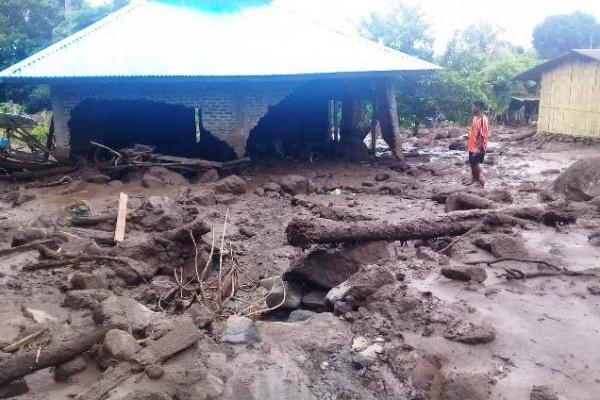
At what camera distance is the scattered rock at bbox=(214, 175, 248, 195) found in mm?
11305

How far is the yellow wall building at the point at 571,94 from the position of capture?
17.7 metres

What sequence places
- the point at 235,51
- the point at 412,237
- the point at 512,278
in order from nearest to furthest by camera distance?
the point at 512,278 → the point at 412,237 → the point at 235,51

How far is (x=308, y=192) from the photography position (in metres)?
11.9

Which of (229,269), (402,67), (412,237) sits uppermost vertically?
(402,67)

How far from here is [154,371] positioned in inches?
147

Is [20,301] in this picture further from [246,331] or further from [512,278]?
[512,278]

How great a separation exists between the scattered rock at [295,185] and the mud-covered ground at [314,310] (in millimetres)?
2169

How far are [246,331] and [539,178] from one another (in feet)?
33.3

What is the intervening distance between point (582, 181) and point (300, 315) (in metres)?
5.75

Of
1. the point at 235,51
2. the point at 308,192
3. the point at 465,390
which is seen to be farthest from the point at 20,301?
the point at 235,51

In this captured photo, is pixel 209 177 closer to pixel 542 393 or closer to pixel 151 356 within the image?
pixel 151 356

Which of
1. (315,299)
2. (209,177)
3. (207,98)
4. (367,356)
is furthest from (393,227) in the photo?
(207,98)

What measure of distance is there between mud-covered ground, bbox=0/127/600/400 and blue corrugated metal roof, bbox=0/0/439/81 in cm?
423

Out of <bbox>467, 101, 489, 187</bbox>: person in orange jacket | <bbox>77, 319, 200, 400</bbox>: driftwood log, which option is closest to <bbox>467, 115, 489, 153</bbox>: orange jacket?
<bbox>467, 101, 489, 187</bbox>: person in orange jacket
